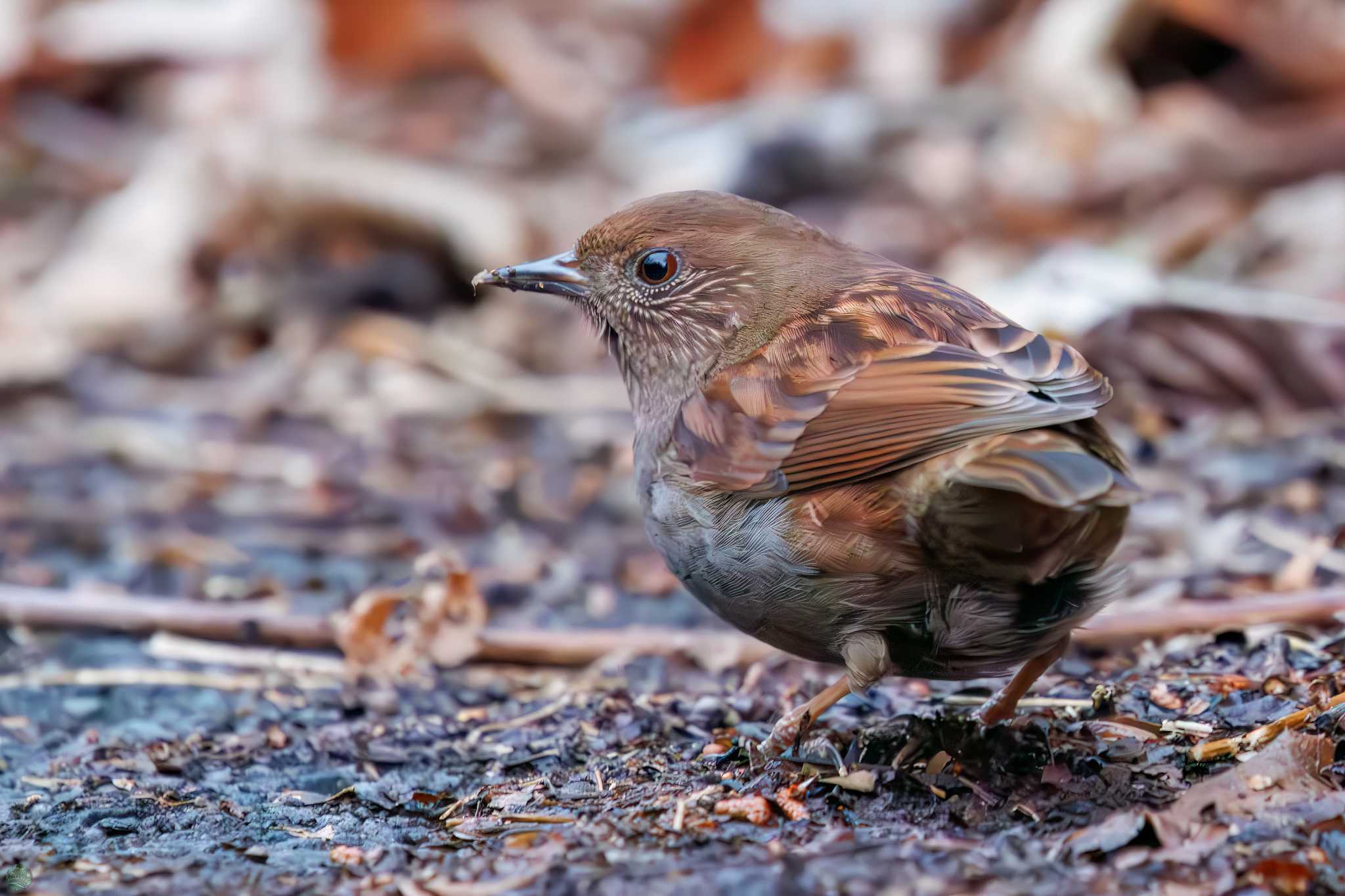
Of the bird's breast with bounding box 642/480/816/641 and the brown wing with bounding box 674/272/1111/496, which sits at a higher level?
the brown wing with bounding box 674/272/1111/496

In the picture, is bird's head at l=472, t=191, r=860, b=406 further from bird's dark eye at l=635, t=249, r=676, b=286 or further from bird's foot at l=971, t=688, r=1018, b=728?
bird's foot at l=971, t=688, r=1018, b=728

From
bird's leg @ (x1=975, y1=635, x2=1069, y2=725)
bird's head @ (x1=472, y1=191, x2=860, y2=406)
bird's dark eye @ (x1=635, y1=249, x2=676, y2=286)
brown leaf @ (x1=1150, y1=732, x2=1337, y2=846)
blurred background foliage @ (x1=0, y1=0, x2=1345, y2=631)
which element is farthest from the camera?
blurred background foliage @ (x1=0, y1=0, x2=1345, y2=631)

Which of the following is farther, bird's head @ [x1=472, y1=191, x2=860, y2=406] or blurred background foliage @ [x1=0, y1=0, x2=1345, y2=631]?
blurred background foliage @ [x1=0, y1=0, x2=1345, y2=631]

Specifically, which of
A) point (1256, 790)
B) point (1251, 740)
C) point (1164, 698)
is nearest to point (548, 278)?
point (1164, 698)

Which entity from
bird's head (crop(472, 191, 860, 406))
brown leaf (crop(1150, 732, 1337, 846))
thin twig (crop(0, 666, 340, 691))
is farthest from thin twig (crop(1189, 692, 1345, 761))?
thin twig (crop(0, 666, 340, 691))

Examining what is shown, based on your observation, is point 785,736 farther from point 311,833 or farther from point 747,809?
point 311,833

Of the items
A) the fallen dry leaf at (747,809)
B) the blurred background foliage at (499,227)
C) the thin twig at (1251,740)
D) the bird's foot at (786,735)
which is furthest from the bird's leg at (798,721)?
the blurred background foliage at (499,227)

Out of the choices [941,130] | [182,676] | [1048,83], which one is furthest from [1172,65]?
[182,676]

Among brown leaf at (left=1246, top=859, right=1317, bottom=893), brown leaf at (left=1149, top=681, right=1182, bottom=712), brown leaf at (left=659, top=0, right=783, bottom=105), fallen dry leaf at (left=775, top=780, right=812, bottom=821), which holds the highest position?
brown leaf at (left=659, top=0, right=783, bottom=105)
